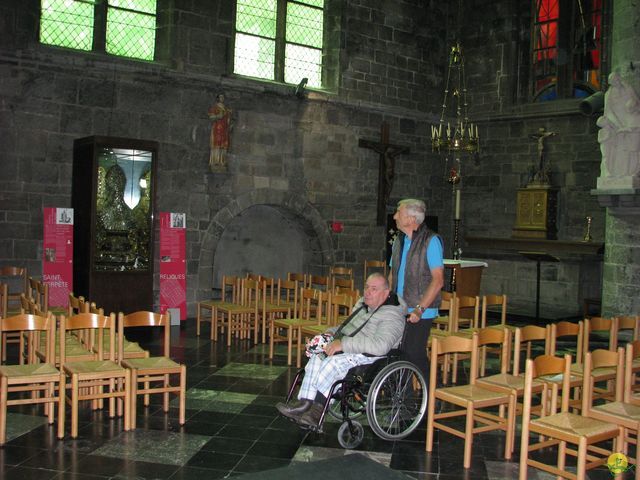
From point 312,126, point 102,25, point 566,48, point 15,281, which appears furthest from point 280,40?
point 15,281

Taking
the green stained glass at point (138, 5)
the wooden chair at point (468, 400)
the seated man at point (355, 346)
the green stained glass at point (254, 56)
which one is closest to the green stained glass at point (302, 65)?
the green stained glass at point (254, 56)

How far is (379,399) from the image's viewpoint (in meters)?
5.19

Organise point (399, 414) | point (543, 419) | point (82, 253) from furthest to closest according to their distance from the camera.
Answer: point (82, 253)
point (399, 414)
point (543, 419)

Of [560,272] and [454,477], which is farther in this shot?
[560,272]

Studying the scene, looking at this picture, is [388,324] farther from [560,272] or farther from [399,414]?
[560,272]

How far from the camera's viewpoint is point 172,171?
11047 mm

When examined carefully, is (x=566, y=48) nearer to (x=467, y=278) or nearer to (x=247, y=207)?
(x=467, y=278)

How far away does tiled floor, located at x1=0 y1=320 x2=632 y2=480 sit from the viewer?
450 centimetres

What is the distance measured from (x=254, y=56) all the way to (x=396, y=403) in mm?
8480

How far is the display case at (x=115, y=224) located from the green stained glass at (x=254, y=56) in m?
3.18

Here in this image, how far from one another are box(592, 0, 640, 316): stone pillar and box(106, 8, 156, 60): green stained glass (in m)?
6.69

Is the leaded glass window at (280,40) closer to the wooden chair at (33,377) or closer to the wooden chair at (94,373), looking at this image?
the wooden chair at (94,373)

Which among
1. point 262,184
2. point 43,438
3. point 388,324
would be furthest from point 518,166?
point 43,438

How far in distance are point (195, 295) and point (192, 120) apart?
106 inches
